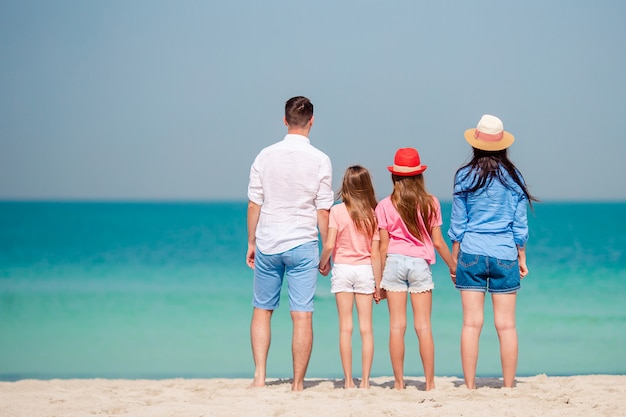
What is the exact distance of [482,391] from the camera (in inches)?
192

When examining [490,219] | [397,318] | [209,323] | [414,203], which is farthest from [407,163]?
[209,323]

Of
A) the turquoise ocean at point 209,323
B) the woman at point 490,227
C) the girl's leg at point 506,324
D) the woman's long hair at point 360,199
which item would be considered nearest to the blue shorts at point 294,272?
the woman's long hair at point 360,199

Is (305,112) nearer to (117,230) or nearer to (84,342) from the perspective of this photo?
(84,342)

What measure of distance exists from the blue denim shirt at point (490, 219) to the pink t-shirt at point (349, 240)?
60cm

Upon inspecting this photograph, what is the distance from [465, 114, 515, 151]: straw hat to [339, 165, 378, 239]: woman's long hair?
2.36 ft

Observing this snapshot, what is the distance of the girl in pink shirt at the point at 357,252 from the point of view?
5.12m

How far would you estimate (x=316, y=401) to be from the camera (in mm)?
4727

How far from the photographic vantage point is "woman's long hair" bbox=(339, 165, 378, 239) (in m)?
5.12

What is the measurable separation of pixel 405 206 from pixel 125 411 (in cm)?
210

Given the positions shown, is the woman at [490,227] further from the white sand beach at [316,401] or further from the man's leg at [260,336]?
the man's leg at [260,336]

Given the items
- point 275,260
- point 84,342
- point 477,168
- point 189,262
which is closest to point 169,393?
point 275,260

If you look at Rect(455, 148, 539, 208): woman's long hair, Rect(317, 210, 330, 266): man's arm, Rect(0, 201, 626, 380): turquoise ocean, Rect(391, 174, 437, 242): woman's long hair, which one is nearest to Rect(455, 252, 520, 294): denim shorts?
Rect(391, 174, 437, 242): woman's long hair

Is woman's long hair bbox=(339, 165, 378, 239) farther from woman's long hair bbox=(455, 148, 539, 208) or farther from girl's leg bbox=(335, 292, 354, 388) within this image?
woman's long hair bbox=(455, 148, 539, 208)

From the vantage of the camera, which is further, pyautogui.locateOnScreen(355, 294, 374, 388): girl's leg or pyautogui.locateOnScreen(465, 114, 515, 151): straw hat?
pyautogui.locateOnScreen(355, 294, 374, 388): girl's leg
